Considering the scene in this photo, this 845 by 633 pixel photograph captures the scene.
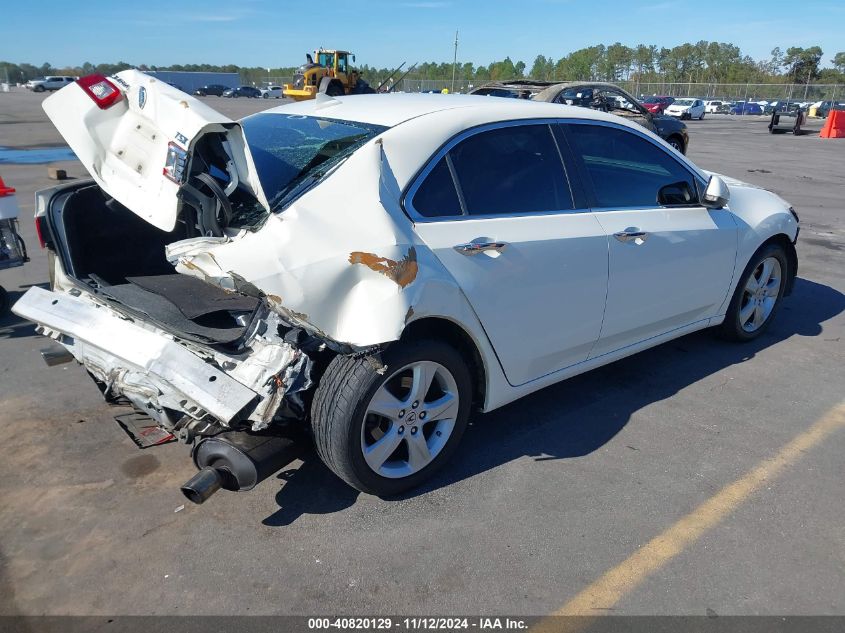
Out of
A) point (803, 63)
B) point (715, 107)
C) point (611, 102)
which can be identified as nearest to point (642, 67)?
point (803, 63)

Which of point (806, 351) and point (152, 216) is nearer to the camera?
point (152, 216)

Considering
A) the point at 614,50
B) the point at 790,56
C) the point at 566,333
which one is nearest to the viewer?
the point at 566,333

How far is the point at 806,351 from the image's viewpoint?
5.08 meters

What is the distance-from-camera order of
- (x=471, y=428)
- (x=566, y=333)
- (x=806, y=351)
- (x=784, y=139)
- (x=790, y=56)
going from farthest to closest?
(x=790, y=56) < (x=784, y=139) < (x=806, y=351) < (x=471, y=428) < (x=566, y=333)

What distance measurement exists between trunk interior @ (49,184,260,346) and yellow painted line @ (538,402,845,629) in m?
1.82

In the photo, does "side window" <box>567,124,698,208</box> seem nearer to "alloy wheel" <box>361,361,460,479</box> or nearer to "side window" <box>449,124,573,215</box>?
"side window" <box>449,124,573,215</box>

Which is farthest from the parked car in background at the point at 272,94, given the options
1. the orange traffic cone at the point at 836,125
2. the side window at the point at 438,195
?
the side window at the point at 438,195

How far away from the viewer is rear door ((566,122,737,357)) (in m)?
3.71

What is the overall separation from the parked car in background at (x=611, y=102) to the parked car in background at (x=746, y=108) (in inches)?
1670

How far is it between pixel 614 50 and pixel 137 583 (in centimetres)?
11266

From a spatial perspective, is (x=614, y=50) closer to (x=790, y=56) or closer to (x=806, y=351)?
(x=790, y=56)

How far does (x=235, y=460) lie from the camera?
9.01 ft

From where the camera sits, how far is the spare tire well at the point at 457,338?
3.01 metres

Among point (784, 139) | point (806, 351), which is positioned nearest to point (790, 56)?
point (784, 139)
